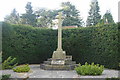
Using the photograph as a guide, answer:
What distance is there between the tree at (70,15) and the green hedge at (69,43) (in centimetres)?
1541

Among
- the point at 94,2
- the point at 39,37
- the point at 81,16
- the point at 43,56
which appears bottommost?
the point at 43,56

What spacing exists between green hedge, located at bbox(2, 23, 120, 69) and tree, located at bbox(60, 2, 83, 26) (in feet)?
50.5

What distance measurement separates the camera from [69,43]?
12.3 meters

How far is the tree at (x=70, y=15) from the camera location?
1104 inches

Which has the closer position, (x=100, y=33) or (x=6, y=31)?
(x=6, y=31)

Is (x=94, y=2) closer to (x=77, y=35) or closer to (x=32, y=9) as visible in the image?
(x=32, y=9)

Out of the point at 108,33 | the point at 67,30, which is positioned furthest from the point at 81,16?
the point at 108,33

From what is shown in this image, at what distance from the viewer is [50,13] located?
28.8m

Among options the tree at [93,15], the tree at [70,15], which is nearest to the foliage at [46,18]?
the tree at [70,15]

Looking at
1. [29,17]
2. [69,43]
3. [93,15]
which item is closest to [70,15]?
[93,15]

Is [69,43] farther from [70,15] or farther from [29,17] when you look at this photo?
[29,17]

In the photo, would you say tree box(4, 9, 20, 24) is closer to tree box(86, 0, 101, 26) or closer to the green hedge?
tree box(86, 0, 101, 26)

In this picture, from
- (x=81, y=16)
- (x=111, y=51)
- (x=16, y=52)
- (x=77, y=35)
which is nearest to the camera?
(x=111, y=51)

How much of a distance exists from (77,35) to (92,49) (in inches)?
66.2
